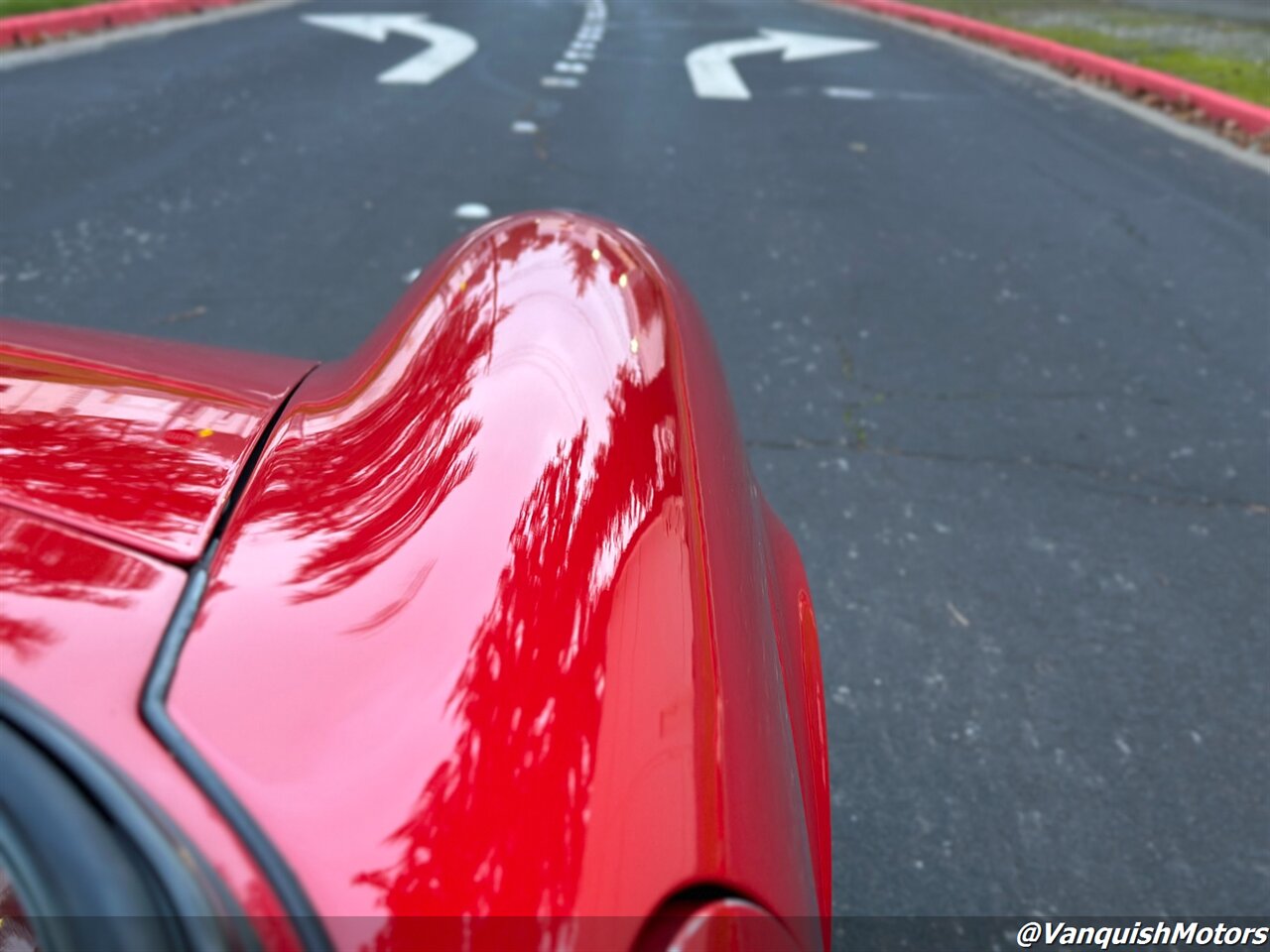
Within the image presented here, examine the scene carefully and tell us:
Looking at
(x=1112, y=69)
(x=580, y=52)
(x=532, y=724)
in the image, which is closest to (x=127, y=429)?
(x=532, y=724)

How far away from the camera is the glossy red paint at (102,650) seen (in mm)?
784

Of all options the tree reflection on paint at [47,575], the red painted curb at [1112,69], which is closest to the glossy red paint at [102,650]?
the tree reflection on paint at [47,575]

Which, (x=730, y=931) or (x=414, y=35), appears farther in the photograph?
(x=414, y=35)

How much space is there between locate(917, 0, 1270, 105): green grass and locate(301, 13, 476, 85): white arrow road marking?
22.6 ft

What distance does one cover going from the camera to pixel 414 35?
11.7m

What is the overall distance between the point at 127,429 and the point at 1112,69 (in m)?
10.9

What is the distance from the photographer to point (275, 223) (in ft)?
17.2

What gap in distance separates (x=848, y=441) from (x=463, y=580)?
2.63 metres

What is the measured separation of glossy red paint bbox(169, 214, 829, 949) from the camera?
0.82 meters

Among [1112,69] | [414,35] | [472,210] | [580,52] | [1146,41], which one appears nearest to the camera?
[472,210]

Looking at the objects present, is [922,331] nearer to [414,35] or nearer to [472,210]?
[472,210]

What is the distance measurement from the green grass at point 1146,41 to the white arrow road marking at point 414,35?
6891 millimetres

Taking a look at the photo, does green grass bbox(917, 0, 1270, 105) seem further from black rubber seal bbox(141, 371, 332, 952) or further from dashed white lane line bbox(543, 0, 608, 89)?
black rubber seal bbox(141, 371, 332, 952)

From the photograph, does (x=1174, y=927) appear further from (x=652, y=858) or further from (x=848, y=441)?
(x=848, y=441)
